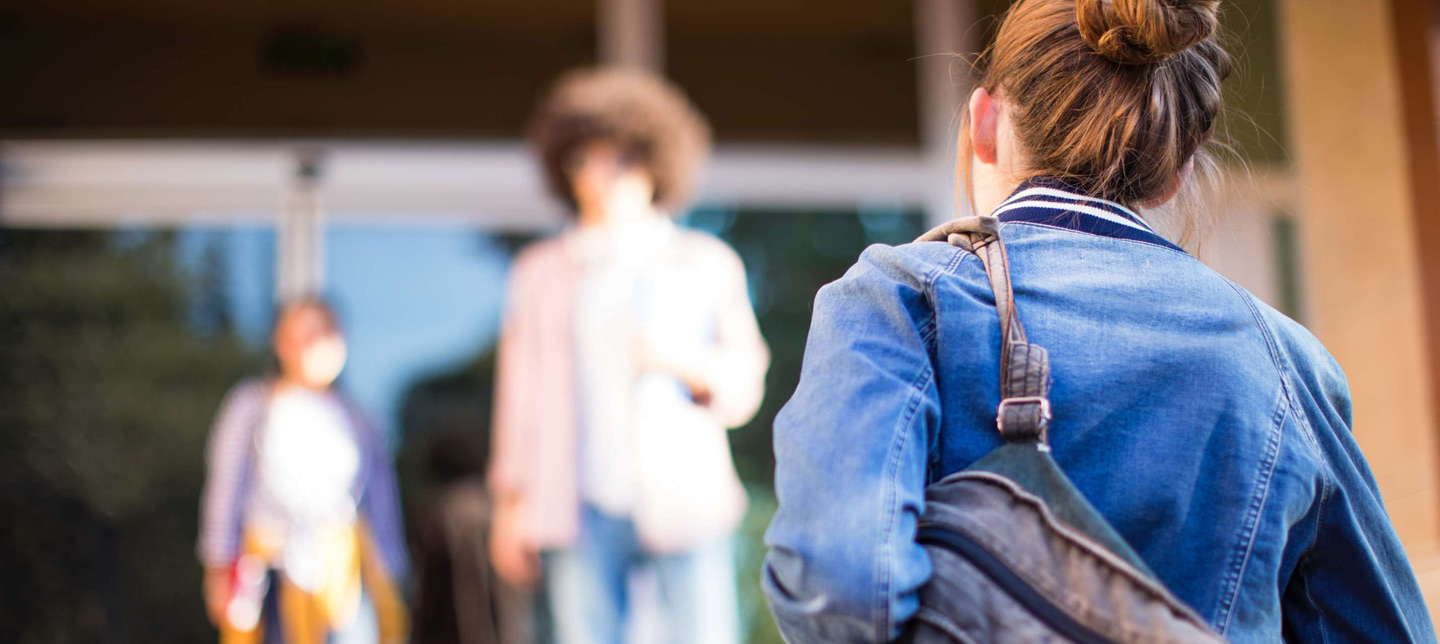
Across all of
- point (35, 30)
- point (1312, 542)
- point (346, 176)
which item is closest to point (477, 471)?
point (346, 176)

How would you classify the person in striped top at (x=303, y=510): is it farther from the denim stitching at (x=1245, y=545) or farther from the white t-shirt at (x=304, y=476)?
the denim stitching at (x=1245, y=545)

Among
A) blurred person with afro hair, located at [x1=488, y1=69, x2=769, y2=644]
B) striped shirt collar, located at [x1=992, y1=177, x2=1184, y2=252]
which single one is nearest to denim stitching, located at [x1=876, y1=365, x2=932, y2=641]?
striped shirt collar, located at [x1=992, y1=177, x2=1184, y2=252]

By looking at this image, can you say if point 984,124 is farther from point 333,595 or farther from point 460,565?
point 460,565

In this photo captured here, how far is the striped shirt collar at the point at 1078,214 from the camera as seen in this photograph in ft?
3.15

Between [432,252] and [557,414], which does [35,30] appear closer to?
[432,252]

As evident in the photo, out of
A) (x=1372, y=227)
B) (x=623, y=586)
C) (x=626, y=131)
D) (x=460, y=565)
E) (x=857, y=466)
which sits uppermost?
(x=626, y=131)

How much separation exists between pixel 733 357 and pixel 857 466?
201 centimetres

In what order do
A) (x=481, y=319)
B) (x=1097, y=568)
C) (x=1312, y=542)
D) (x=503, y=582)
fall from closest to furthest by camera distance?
(x=1097, y=568) < (x=1312, y=542) < (x=503, y=582) < (x=481, y=319)

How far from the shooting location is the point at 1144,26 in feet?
2.89

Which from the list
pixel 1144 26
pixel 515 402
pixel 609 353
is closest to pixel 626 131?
pixel 609 353

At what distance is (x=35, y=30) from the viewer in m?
4.68

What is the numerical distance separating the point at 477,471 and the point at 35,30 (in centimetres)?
264

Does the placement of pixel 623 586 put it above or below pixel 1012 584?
below

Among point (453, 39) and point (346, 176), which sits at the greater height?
point (453, 39)
